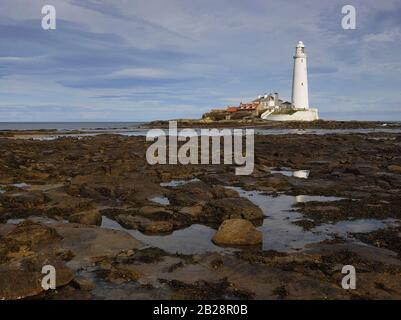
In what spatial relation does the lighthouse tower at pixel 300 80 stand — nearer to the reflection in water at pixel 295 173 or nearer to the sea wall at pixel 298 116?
the sea wall at pixel 298 116

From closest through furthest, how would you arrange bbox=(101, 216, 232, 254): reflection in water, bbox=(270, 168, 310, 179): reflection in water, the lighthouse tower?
bbox=(101, 216, 232, 254): reflection in water, bbox=(270, 168, 310, 179): reflection in water, the lighthouse tower

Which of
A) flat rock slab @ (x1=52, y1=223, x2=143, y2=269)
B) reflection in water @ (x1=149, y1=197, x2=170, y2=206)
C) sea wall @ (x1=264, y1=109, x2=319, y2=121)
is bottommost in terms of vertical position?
flat rock slab @ (x1=52, y1=223, x2=143, y2=269)

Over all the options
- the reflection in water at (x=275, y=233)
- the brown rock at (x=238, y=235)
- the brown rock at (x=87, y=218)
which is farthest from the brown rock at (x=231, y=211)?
the brown rock at (x=87, y=218)

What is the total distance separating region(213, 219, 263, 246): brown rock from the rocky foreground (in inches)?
1.0

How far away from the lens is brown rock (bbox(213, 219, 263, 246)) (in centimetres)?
1082

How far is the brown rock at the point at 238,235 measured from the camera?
10.8 metres

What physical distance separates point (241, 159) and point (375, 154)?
1033cm

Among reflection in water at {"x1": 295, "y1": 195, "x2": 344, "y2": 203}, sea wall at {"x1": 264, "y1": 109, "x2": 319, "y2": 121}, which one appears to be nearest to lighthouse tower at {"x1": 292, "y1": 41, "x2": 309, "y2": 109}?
sea wall at {"x1": 264, "y1": 109, "x2": 319, "y2": 121}

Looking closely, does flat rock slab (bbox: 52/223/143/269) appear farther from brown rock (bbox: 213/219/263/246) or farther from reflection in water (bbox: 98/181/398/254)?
brown rock (bbox: 213/219/263/246)

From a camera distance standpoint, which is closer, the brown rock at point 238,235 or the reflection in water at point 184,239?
the reflection in water at point 184,239

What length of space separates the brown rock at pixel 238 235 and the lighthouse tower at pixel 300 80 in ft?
258

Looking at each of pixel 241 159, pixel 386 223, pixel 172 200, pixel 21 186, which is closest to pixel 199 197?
pixel 172 200

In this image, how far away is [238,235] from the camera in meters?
10.9
